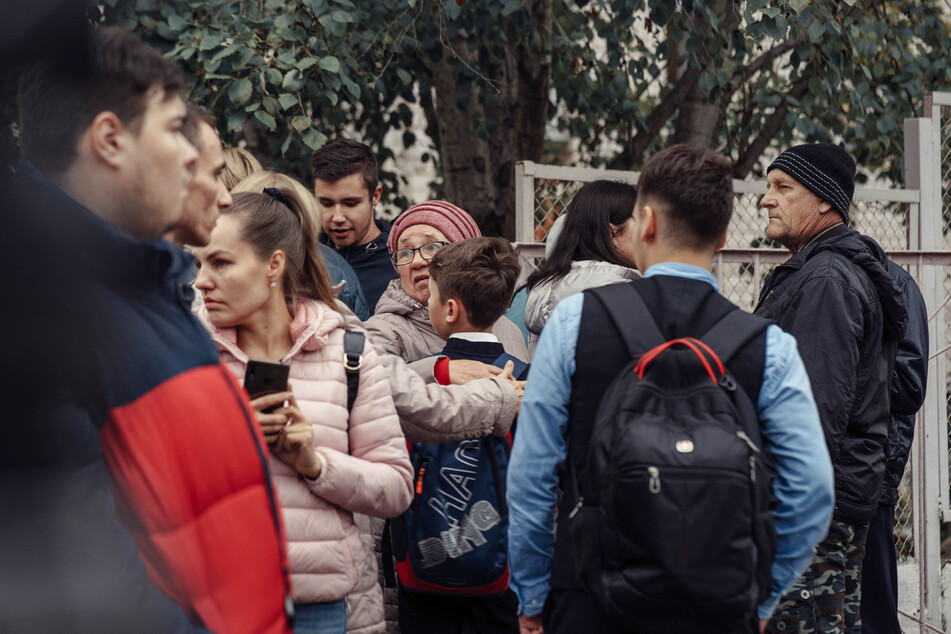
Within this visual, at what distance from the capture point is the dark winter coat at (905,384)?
3.72 m

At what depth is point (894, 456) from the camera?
12.5ft

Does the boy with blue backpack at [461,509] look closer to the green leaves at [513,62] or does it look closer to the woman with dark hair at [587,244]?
the woman with dark hair at [587,244]

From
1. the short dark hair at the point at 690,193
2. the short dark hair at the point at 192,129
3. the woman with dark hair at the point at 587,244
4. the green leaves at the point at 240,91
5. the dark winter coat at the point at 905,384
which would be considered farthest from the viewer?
the green leaves at the point at 240,91

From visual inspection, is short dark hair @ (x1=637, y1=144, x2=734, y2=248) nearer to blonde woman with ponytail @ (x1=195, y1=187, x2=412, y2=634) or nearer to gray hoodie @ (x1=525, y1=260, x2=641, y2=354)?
blonde woman with ponytail @ (x1=195, y1=187, x2=412, y2=634)

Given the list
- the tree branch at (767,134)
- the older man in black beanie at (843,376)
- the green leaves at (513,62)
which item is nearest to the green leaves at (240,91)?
the green leaves at (513,62)

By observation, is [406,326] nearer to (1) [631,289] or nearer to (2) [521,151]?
(1) [631,289]

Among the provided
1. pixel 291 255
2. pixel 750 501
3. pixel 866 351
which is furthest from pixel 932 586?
pixel 291 255

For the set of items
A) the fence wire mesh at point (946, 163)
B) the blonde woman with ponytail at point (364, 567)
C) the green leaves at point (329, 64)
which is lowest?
the blonde woman with ponytail at point (364, 567)

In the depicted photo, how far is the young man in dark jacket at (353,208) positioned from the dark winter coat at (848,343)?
1.60 m

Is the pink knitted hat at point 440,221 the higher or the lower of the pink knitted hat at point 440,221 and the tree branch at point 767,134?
the lower

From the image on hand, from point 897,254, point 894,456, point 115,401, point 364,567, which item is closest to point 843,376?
point 894,456

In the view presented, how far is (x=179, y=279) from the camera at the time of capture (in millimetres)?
1432

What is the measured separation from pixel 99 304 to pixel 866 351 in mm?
2741

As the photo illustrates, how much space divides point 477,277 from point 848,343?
1.24 meters
